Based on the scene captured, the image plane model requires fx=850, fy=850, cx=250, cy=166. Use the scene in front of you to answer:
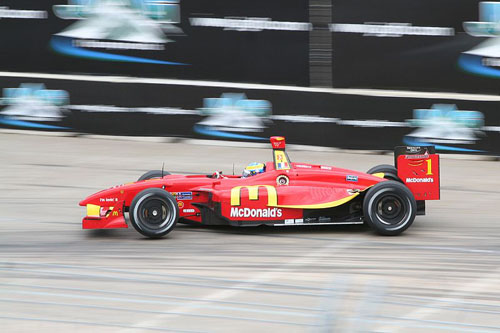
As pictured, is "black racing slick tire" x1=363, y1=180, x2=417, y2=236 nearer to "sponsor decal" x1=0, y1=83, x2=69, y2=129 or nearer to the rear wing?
the rear wing

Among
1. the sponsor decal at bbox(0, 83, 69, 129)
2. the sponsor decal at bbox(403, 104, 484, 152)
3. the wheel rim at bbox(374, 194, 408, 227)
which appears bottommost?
the wheel rim at bbox(374, 194, 408, 227)

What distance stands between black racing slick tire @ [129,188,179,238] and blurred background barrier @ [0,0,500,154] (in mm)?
5298

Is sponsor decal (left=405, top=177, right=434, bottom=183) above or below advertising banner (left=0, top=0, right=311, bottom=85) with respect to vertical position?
below

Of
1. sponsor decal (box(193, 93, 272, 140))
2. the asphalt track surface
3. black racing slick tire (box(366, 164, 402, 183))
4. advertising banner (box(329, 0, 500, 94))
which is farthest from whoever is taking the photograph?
sponsor decal (box(193, 93, 272, 140))

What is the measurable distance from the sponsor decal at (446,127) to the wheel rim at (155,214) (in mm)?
5497

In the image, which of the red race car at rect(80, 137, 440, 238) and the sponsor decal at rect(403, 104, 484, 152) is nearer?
the red race car at rect(80, 137, 440, 238)

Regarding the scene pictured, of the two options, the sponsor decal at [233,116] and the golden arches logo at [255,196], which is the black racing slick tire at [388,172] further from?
the sponsor decal at [233,116]

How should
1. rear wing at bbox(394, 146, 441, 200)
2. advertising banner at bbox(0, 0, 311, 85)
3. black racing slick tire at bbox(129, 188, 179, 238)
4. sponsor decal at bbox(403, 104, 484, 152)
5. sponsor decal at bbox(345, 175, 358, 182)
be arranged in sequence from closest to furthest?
1. black racing slick tire at bbox(129, 188, 179, 238)
2. sponsor decal at bbox(345, 175, 358, 182)
3. rear wing at bbox(394, 146, 441, 200)
4. sponsor decal at bbox(403, 104, 484, 152)
5. advertising banner at bbox(0, 0, 311, 85)

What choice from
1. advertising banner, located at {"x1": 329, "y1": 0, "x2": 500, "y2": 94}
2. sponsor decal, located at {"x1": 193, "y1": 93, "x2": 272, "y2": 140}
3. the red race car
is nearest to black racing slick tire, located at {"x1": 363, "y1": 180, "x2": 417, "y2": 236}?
the red race car

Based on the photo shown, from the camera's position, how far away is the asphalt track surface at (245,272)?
5.88m

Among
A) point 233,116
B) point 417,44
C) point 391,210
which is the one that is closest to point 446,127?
point 417,44

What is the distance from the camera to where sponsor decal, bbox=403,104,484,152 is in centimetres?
1262

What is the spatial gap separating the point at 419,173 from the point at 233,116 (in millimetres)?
5323

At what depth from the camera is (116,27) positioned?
14.2 metres
